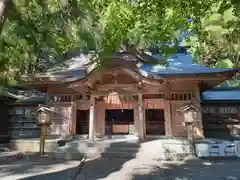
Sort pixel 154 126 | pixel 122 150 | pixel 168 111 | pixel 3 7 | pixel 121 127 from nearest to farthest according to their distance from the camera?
1. pixel 3 7
2. pixel 122 150
3. pixel 168 111
4. pixel 154 126
5. pixel 121 127

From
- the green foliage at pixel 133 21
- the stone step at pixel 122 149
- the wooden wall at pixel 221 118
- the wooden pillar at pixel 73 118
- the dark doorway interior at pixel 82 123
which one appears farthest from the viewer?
the dark doorway interior at pixel 82 123

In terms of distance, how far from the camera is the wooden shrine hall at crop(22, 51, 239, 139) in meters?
9.82

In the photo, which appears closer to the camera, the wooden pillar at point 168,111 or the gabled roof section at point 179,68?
the gabled roof section at point 179,68

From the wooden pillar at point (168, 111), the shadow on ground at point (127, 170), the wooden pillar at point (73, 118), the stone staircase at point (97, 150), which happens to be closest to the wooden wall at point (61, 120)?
the wooden pillar at point (73, 118)

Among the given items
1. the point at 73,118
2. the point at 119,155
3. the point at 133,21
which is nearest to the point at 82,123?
the point at 73,118

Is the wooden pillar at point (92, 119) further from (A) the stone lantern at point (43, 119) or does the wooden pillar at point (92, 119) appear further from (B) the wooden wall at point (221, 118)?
(B) the wooden wall at point (221, 118)

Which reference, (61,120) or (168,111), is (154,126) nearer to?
(168,111)

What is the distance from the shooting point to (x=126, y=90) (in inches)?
416

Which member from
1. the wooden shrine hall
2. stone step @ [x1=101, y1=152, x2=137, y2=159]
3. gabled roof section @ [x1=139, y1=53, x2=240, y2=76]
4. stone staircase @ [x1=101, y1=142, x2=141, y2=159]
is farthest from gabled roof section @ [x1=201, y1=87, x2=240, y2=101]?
stone step @ [x1=101, y1=152, x2=137, y2=159]

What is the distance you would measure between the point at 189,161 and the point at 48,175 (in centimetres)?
475

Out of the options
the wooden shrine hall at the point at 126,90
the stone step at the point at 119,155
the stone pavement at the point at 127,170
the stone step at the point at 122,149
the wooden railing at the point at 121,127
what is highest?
the wooden shrine hall at the point at 126,90

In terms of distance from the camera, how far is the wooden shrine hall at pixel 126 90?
982cm

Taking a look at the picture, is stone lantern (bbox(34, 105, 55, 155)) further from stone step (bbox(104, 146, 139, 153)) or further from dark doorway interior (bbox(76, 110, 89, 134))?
dark doorway interior (bbox(76, 110, 89, 134))

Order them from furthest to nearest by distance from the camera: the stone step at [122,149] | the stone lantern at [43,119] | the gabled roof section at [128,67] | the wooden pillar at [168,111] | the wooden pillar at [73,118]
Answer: the wooden pillar at [73,118] → the wooden pillar at [168,111] → the gabled roof section at [128,67] → the stone lantern at [43,119] → the stone step at [122,149]
